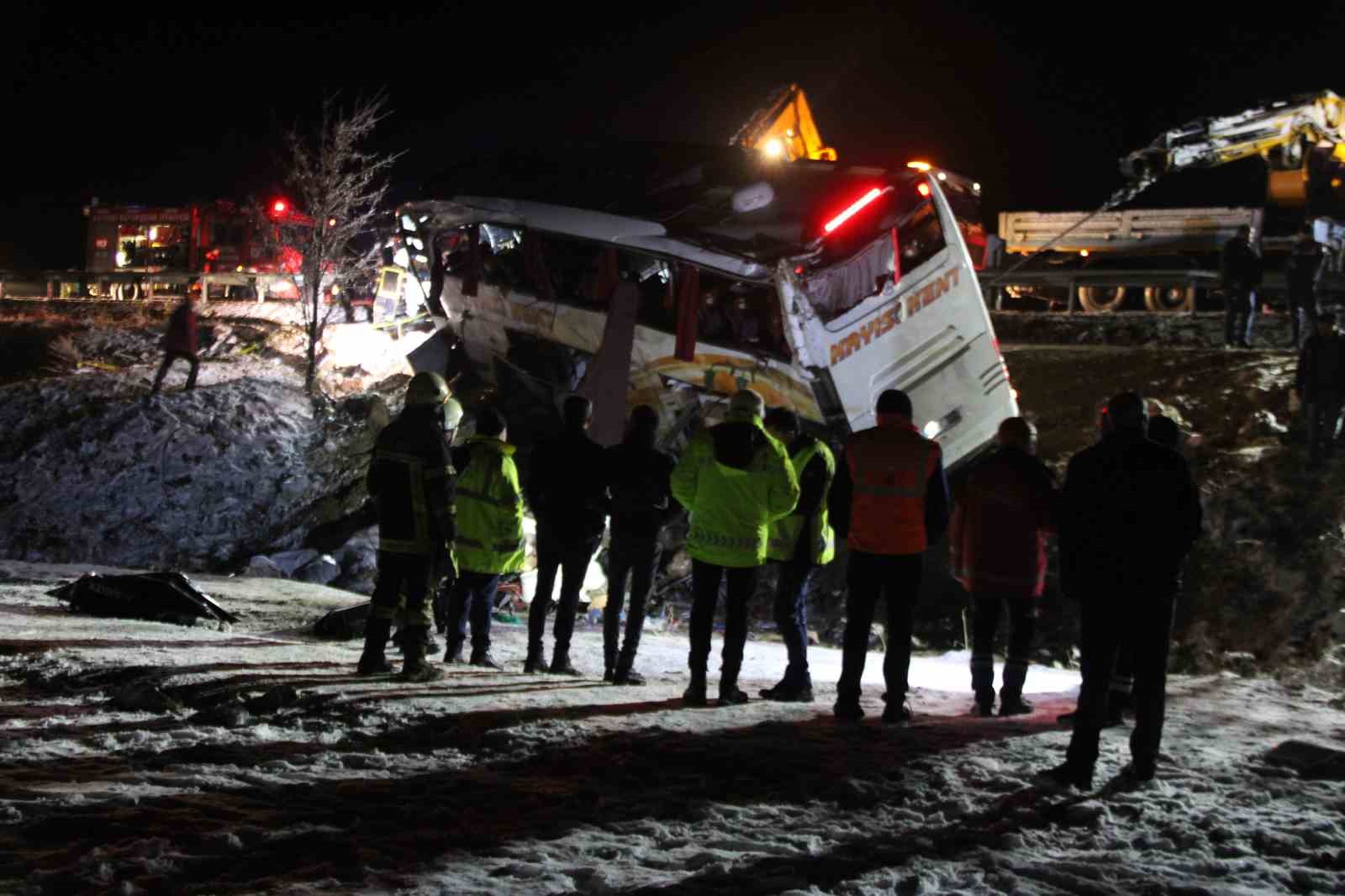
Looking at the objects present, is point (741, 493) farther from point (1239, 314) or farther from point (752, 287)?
point (1239, 314)

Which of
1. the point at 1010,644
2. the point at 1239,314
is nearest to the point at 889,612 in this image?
the point at 1010,644

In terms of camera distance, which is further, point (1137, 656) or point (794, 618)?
point (794, 618)

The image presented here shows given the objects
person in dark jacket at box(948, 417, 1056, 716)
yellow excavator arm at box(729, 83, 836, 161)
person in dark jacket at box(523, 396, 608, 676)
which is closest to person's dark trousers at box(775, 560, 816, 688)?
person in dark jacket at box(948, 417, 1056, 716)

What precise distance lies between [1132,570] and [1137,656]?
356 mm

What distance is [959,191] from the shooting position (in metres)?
10.9

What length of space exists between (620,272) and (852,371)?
2636 millimetres

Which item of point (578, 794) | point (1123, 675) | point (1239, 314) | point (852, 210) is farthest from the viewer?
point (1239, 314)

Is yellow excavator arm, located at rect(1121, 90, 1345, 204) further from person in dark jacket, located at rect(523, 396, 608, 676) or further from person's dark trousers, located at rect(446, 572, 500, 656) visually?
person's dark trousers, located at rect(446, 572, 500, 656)

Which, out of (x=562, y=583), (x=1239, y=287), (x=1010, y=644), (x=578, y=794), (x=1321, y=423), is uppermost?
(x=1239, y=287)

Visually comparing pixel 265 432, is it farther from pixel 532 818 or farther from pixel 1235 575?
pixel 532 818

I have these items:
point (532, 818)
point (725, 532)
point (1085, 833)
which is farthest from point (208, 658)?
point (1085, 833)

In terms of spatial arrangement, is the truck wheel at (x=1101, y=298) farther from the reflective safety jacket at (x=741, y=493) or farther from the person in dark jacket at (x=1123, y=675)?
the reflective safety jacket at (x=741, y=493)

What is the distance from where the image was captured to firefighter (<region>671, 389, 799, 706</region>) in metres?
5.72

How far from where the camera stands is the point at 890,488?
215 inches
